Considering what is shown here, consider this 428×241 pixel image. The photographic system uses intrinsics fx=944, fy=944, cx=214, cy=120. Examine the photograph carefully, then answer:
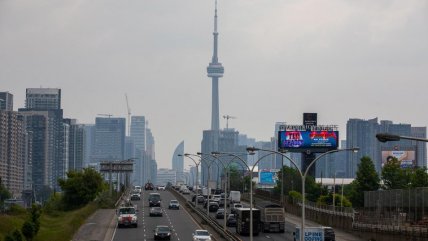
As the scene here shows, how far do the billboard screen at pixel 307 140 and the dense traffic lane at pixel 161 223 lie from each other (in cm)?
2860

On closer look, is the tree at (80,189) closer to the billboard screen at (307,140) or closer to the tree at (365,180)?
the billboard screen at (307,140)

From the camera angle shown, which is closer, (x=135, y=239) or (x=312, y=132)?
(x=135, y=239)

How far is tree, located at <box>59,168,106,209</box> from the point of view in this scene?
6078 inches

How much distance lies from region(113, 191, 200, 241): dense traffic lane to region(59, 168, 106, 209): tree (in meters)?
15.1

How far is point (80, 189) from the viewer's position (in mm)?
154250

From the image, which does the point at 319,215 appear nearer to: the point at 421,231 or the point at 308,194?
the point at 421,231

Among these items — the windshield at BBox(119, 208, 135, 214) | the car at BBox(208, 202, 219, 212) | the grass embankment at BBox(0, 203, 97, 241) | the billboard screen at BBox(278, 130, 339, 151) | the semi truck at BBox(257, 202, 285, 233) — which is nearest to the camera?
the grass embankment at BBox(0, 203, 97, 241)

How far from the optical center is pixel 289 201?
14562cm

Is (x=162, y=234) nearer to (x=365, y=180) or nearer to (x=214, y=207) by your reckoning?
(x=214, y=207)

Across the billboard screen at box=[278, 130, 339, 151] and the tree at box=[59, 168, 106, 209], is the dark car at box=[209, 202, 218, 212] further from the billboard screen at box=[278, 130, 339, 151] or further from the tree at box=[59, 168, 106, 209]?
the billboard screen at box=[278, 130, 339, 151]

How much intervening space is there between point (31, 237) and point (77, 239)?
716 cm

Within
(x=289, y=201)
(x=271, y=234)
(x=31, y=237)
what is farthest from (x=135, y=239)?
(x=289, y=201)

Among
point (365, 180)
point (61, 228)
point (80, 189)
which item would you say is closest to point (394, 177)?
point (365, 180)

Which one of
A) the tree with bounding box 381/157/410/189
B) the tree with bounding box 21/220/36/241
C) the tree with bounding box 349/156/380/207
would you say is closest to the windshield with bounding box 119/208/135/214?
the tree with bounding box 21/220/36/241
